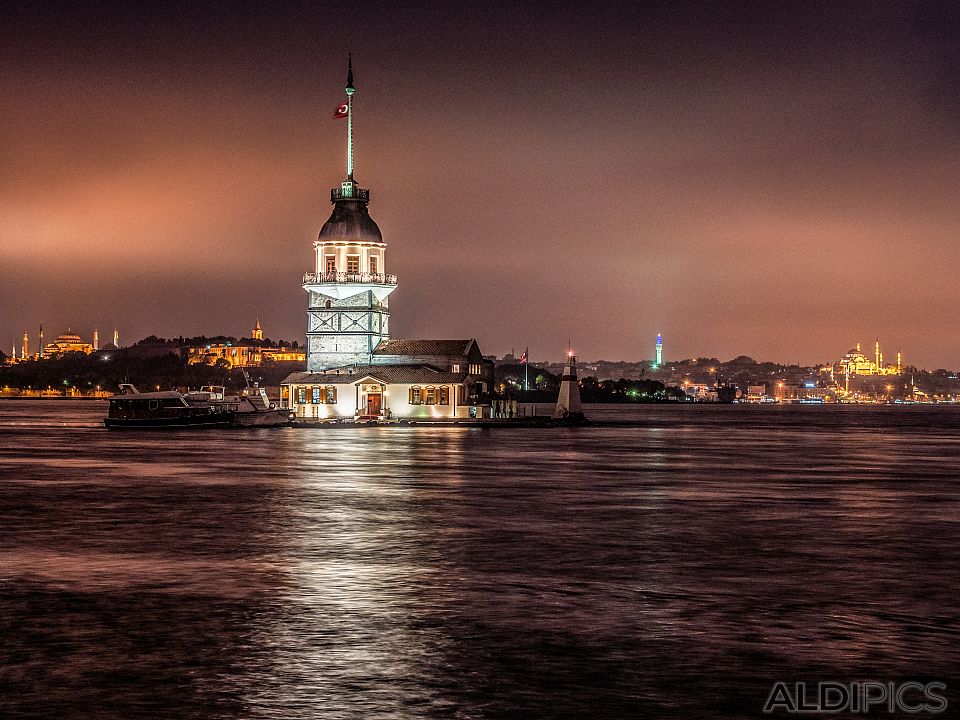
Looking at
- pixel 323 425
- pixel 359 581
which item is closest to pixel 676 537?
pixel 359 581

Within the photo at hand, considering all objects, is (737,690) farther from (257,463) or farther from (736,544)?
(257,463)

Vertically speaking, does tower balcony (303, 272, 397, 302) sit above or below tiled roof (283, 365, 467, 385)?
above

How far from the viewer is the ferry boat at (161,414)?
Answer: 339 ft

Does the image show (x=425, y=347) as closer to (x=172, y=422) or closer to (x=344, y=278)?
(x=344, y=278)

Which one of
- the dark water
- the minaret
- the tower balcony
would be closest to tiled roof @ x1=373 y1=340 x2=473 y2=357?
the tower balcony

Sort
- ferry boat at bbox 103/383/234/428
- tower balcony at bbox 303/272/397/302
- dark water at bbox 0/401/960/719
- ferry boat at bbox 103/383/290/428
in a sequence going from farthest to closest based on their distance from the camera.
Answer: tower balcony at bbox 303/272/397/302 < ferry boat at bbox 103/383/290/428 < ferry boat at bbox 103/383/234/428 < dark water at bbox 0/401/960/719

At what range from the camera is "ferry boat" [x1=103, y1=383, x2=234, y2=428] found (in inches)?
4072

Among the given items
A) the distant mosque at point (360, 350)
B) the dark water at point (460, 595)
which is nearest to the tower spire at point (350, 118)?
the distant mosque at point (360, 350)

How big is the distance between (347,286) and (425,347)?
29.5 ft

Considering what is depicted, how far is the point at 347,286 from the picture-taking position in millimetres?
107562

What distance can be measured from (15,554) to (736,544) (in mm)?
15110

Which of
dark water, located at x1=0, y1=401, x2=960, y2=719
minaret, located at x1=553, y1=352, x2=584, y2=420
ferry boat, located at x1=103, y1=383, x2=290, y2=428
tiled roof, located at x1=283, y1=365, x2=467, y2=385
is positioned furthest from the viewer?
minaret, located at x1=553, y1=352, x2=584, y2=420

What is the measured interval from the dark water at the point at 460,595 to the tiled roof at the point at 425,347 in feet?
209

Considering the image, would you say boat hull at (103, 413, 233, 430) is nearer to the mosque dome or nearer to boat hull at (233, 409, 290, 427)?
boat hull at (233, 409, 290, 427)
